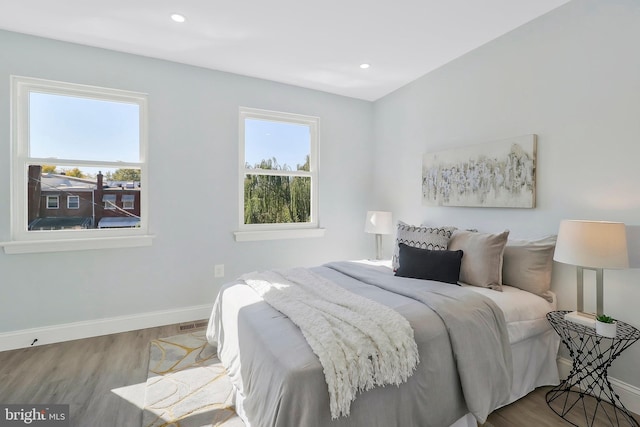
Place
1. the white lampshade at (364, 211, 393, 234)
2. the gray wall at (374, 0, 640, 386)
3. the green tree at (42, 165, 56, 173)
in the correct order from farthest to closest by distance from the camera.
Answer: the white lampshade at (364, 211, 393, 234) < the green tree at (42, 165, 56, 173) < the gray wall at (374, 0, 640, 386)

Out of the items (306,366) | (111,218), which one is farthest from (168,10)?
(306,366)

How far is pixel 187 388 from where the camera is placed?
201 centimetres

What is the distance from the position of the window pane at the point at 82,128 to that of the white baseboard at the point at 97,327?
4.85ft

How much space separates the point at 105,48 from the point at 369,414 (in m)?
3.48

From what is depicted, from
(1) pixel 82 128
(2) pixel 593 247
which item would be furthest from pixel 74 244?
(2) pixel 593 247

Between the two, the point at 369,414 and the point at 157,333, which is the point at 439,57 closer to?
the point at 369,414

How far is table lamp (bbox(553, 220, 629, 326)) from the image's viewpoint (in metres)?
1.67

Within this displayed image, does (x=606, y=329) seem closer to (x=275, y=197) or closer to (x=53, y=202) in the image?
(x=275, y=197)

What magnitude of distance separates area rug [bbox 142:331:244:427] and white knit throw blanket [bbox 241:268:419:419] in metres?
0.69

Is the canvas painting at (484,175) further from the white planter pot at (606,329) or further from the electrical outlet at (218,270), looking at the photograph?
the electrical outlet at (218,270)

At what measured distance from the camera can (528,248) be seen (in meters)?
2.19

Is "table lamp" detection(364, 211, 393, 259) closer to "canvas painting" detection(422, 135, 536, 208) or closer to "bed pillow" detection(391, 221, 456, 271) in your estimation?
"canvas painting" detection(422, 135, 536, 208)

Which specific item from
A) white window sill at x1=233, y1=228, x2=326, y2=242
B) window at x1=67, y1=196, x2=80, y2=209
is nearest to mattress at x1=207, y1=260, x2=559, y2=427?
white window sill at x1=233, y1=228, x2=326, y2=242

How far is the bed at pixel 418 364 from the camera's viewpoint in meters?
1.26
